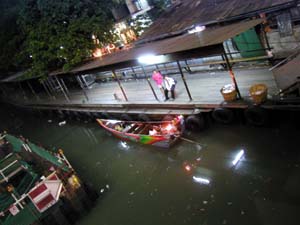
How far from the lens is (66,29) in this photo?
2489cm

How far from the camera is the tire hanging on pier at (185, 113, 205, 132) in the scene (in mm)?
14234

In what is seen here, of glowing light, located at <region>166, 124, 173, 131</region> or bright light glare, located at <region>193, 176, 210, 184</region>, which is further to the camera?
glowing light, located at <region>166, 124, 173, 131</region>

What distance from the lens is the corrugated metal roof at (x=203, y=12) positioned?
45.8 feet

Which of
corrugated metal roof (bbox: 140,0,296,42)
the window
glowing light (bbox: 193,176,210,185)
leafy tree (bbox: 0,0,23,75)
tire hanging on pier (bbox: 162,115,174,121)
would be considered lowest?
glowing light (bbox: 193,176,210,185)

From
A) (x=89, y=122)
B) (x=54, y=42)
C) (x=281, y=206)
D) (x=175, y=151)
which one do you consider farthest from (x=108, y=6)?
(x=281, y=206)

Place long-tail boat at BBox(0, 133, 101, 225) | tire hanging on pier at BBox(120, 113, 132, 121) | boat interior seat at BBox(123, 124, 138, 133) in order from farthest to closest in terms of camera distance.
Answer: tire hanging on pier at BBox(120, 113, 132, 121) → boat interior seat at BBox(123, 124, 138, 133) → long-tail boat at BBox(0, 133, 101, 225)

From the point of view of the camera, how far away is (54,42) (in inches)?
985

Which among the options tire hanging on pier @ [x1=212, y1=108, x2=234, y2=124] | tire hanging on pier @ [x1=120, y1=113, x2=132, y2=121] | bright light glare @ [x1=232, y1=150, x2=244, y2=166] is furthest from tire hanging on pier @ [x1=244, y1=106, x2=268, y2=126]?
tire hanging on pier @ [x1=120, y1=113, x2=132, y2=121]

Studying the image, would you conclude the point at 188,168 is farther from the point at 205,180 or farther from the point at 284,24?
the point at 284,24

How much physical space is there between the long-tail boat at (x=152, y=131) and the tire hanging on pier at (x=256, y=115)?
3.42 m

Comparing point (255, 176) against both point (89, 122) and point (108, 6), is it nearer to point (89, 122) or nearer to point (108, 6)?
point (89, 122)

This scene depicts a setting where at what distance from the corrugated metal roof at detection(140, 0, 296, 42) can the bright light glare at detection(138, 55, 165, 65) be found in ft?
12.4

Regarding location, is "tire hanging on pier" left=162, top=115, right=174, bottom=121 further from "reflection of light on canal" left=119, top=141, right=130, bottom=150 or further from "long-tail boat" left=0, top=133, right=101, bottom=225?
"long-tail boat" left=0, top=133, right=101, bottom=225

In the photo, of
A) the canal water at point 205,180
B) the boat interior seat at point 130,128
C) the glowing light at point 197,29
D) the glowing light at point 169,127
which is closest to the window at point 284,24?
the glowing light at point 197,29
